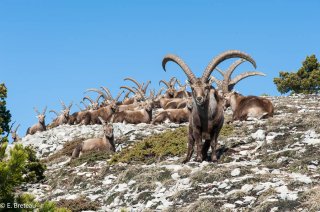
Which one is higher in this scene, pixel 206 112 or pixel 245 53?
pixel 245 53

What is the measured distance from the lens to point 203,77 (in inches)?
498

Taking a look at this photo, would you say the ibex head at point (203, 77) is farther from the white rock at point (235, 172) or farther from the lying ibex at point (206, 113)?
the white rock at point (235, 172)

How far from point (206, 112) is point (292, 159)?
236 centimetres

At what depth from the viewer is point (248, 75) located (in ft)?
77.3

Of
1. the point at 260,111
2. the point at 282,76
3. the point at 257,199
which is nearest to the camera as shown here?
the point at 257,199

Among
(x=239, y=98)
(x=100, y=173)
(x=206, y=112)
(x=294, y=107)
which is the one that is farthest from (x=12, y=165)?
(x=294, y=107)

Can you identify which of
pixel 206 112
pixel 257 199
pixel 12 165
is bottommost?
pixel 257 199

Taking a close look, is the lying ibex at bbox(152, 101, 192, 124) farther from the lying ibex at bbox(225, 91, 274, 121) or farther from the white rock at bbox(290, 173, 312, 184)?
the white rock at bbox(290, 173, 312, 184)

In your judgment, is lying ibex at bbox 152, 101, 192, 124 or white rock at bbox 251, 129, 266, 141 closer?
white rock at bbox 251, 129, 266, 141

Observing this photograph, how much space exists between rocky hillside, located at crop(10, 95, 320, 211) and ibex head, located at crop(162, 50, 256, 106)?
5.42 ft

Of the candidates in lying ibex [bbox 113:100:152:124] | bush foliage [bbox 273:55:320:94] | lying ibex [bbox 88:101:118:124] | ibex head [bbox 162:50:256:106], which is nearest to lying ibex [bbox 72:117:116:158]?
ibex head [bbox 162:50:256:106]

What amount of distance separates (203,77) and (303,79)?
138ft

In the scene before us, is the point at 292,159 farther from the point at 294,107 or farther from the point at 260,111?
the point at 294,107

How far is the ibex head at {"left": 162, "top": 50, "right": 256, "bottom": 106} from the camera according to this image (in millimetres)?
12328
